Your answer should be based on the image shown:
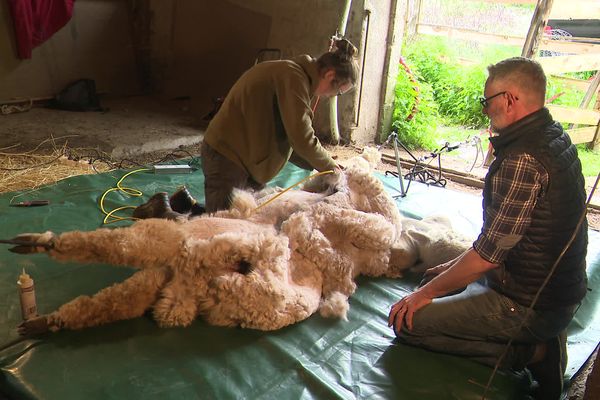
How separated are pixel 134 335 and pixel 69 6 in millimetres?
5622

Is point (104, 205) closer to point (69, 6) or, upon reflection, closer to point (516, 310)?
point (516, 310)

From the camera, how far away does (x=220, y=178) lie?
2.76 meters

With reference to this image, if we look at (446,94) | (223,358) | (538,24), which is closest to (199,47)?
(446,94)

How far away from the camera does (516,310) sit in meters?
1.81

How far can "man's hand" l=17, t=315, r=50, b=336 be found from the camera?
1.69 metres

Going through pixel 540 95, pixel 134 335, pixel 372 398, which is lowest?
pixel 372 398

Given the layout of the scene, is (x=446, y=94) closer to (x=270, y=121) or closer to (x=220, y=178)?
(x=270, y=121)

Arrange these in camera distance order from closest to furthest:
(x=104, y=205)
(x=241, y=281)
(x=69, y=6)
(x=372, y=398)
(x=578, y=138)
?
1. (x=372, y=398)
2. (x=241, y=281)
3. (x=104, y=205)
4. (x=578, y=138)
5. (x=69, y=6)

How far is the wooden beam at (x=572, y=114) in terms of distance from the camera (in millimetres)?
5078

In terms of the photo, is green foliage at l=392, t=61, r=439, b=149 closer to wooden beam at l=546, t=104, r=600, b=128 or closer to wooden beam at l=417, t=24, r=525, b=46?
wooden beam at l=546, t=104, r=600, b=128

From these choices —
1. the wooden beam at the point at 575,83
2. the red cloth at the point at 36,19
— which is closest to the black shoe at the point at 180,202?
the red cloth at the point at 36,19

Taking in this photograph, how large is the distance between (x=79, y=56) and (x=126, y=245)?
5670 mm

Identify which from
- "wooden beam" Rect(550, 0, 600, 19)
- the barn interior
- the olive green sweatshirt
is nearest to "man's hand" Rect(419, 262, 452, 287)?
the barn interior

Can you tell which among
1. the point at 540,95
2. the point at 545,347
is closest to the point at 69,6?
the point at 540,95
